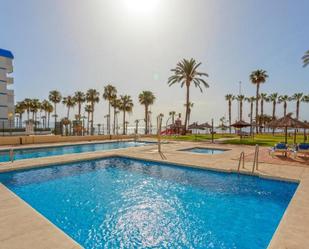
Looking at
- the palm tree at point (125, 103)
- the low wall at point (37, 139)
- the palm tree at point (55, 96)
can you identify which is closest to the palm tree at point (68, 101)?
the palm tree at point (55, 96)

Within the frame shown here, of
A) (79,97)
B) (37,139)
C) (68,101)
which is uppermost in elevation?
(79,97)

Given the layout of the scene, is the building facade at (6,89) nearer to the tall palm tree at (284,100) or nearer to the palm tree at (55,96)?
the palm tree at (55,96)

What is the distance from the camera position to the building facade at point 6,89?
114 ft

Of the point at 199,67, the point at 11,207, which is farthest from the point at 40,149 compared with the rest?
the point at 199,67

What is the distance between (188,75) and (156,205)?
31.5 meters

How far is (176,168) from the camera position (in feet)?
37.5

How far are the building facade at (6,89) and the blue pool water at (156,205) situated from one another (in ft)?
104

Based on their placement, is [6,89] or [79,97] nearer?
[6,89]

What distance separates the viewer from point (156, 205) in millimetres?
6781

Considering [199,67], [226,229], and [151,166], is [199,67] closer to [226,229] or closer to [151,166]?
[151,166]

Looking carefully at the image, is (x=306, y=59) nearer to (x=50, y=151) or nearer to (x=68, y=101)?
(x=50, y=151)

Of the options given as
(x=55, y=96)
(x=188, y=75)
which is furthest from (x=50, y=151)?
(x=55, y=96)

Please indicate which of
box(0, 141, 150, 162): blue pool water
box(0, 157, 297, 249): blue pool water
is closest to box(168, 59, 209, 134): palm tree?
box(0, 141, 150, 162): blue pool water

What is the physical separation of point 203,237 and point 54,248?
330 cm
